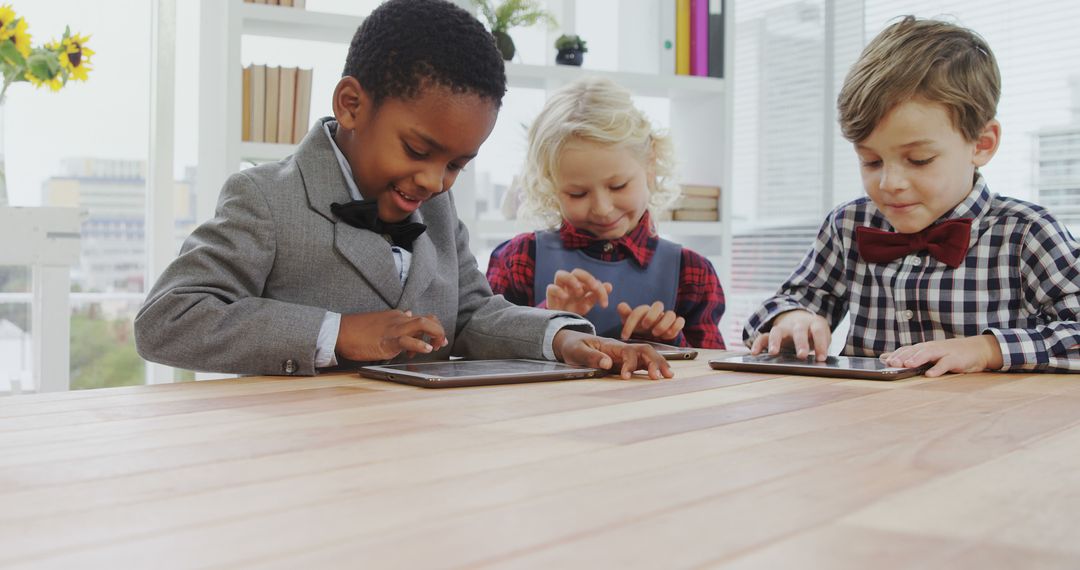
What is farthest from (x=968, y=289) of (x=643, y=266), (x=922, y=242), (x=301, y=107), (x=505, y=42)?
(x=301, y=107)

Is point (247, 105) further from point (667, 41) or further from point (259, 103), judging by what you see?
point (667, 41)

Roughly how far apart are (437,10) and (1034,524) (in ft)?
4.04

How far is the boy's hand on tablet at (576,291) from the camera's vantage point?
1.67 meters

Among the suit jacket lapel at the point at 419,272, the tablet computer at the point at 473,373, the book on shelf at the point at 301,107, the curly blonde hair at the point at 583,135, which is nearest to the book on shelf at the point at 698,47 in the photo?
the curly blonde hair at the point at 583,135

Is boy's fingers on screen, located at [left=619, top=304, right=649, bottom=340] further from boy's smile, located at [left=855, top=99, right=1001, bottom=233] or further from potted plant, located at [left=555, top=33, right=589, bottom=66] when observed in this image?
potted plant, located at [left=555, top=33, right=589, bottom=66]

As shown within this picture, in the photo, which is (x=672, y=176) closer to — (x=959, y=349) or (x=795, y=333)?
Result: (x=795, y=333)

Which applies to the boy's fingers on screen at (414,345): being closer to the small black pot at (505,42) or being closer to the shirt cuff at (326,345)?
the shirt cuff at (326,345)

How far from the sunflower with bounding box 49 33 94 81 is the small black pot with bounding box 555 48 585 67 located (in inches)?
57.5

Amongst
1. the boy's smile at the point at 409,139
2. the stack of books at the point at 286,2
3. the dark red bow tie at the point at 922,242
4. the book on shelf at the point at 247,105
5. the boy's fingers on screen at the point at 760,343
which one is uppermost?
the stack of books at the point at 286,2

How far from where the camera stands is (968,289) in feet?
5.34

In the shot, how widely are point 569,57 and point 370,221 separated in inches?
76.5

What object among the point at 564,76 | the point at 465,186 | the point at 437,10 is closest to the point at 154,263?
the point at 465,186

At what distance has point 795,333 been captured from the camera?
1.54m

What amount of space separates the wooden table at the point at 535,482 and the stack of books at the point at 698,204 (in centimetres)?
246
